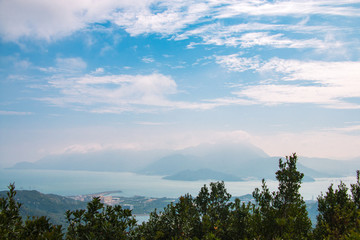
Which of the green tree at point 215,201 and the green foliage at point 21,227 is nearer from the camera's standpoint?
the green foliage at point 21,227

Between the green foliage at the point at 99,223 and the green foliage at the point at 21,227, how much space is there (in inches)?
34.1

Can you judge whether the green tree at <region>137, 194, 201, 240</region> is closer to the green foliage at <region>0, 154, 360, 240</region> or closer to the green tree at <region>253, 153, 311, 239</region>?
the green foliage at <region>0, 154, 360, 240</region>

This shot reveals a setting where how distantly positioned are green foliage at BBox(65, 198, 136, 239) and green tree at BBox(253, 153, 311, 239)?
5.49 metres

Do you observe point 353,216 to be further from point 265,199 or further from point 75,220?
point 75,220

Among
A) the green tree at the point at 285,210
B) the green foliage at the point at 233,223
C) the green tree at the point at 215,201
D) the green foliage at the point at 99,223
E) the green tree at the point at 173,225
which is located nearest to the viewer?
the green foliage at the point at 233,223

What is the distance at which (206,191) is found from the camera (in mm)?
23109

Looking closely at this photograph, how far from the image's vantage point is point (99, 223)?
1040 centimetres

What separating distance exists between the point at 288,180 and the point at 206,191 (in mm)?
10973

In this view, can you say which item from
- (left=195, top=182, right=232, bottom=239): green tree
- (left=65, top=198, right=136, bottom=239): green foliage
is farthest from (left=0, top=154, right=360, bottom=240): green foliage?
(left=195, top=182, right=232, bottom=239): green tree

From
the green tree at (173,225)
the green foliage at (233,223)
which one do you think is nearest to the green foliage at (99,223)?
the green foliage at (233,223)

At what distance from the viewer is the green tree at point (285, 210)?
34.3 feet

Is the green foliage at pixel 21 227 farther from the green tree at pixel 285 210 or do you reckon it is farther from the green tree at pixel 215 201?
the green tree at pixel 215 201

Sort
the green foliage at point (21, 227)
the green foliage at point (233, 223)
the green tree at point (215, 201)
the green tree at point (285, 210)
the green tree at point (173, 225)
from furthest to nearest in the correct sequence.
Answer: the green tree at point (215, 201) < the green tree at point (173, 225) < the green tree at point (285, 210) < the green foliage at point (233, 223) < the green foliage at point (21, 227)

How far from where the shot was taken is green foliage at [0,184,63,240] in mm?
8679
